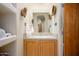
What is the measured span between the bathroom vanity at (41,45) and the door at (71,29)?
212 millimetres

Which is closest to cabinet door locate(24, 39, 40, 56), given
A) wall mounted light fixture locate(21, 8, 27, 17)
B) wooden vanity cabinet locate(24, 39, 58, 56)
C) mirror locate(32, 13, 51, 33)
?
wooden vanity cabinet locate(24, 39, 58, 56)

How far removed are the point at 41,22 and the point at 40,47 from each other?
368 mm

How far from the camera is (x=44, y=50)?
6.04 feet

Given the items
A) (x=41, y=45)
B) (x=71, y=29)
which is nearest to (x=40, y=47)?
(x=41, y=45)

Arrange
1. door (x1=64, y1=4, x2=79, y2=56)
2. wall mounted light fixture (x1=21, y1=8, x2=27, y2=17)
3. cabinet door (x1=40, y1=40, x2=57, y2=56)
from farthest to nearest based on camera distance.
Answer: cabinet door (x1=40, y1=40, x2=57, y2=56), wall mounted light fixture (x1=21, y1=8, x2=27, y2=17), door (x1=64, y1=4, x2=79, y2=56)

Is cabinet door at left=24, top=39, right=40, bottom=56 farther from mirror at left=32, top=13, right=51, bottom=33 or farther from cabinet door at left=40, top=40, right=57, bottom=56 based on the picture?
mirror at left=32, top=13, right=51, bottom=33

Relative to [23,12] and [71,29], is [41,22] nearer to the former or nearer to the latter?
[23,12]

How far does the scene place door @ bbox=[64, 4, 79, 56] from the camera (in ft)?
5.14

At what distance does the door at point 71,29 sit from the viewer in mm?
1567

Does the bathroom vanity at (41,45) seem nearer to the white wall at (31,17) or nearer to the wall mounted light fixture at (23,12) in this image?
the white wall at (31,17)

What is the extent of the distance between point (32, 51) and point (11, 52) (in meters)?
0.36

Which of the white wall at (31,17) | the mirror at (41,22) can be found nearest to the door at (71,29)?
the white wall at (31,17)

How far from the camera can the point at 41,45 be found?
72.1 inches

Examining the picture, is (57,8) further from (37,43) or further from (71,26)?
Answer: (37,43)
